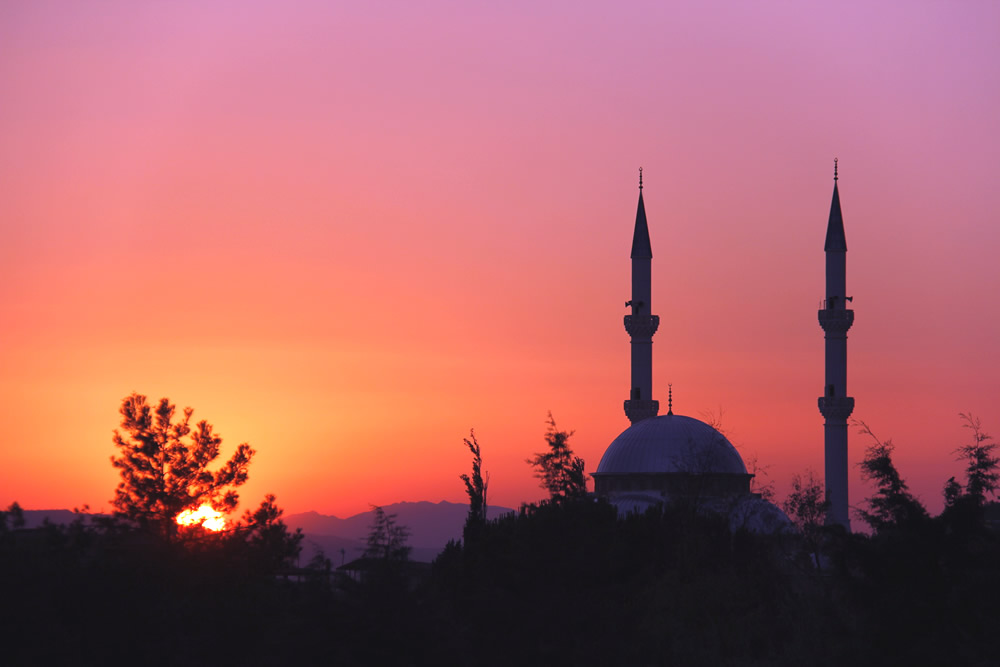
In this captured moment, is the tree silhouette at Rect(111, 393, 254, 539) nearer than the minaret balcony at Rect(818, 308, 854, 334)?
Yes

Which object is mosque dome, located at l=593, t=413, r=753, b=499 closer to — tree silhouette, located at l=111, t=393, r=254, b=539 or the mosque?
the mosque

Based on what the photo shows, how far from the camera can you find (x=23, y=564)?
2142 cm

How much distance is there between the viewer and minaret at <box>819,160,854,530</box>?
47062 millimetres

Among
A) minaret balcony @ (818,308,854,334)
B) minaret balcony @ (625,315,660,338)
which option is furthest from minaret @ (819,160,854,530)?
minaret balcony @ (625,315,660,338)

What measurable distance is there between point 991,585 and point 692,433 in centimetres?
2739

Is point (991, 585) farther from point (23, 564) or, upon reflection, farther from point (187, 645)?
point (23, 564)

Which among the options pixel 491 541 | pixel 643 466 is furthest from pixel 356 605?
pixel 643 466

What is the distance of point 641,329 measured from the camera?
50.3 meters

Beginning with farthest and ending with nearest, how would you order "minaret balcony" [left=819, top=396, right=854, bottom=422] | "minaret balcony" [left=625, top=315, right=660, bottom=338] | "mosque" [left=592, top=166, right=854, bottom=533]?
"minaret balcony" [left=625, top=315, right=660, bottom=338], "minaret balcony" [left=819, top=396, right=854, bottom=422], "mosque" [left=592, top=166, right=854, bottom=533]

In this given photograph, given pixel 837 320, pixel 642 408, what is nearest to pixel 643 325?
pixel 642 408

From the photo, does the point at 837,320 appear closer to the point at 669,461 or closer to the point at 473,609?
the point at 669,461

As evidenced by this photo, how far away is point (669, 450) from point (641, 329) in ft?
16.5

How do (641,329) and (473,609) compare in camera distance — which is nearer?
(473,609)

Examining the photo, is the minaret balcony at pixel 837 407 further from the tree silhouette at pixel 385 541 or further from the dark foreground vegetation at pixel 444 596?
the tree silhouette at pixel 385 541
